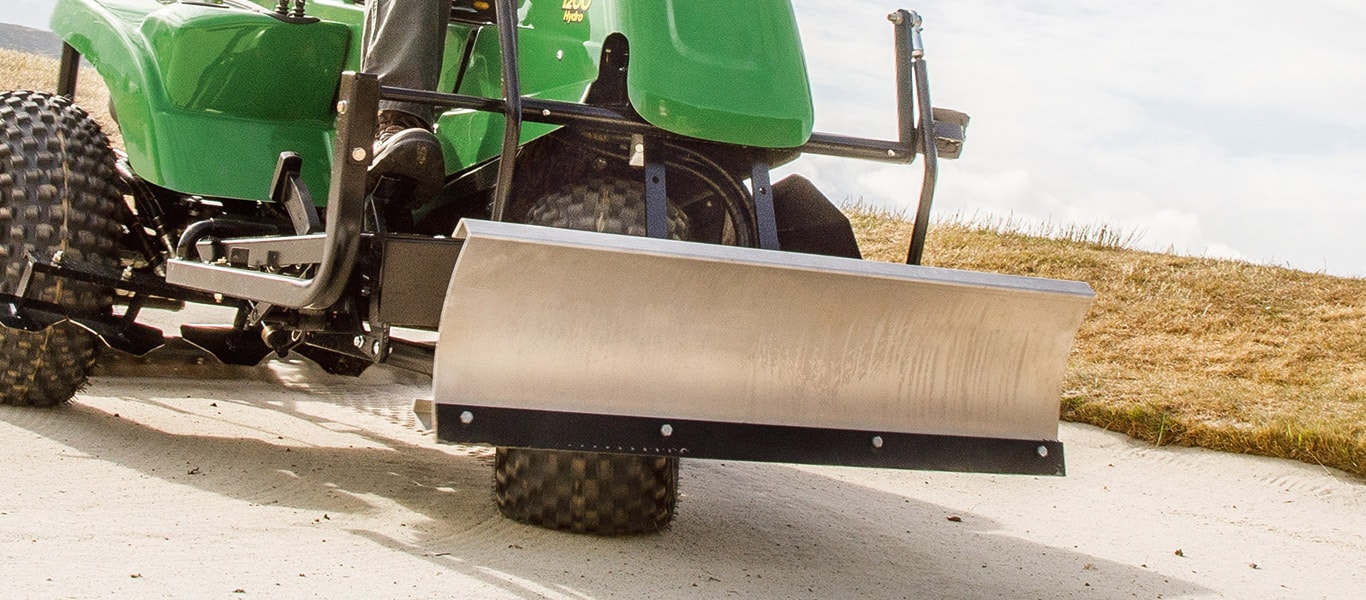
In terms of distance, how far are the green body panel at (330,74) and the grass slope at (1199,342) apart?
1753mm

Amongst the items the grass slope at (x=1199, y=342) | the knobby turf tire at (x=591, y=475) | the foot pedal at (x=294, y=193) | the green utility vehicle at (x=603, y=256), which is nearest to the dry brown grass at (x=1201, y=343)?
the grass slope at (x=1199, y=342)

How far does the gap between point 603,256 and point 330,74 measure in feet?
5.05

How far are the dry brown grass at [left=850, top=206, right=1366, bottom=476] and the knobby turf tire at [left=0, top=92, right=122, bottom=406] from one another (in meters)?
4.33

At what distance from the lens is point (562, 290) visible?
2.75 metres


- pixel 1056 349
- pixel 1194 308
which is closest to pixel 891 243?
pixel 1194 308

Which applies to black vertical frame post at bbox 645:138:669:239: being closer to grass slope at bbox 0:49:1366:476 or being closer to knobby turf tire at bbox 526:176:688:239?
knobby turf tire at bbox 526:176:688:239

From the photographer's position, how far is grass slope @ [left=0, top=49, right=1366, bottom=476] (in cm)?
647

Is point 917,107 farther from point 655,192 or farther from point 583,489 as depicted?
point 583,489

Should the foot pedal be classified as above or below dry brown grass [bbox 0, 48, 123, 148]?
above

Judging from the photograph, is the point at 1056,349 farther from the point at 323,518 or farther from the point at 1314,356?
the point at 1314,356

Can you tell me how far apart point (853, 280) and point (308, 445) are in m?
2.14

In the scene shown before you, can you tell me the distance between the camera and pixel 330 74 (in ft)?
12.9

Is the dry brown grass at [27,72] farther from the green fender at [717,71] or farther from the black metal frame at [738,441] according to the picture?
the black metal frame at [738,441]

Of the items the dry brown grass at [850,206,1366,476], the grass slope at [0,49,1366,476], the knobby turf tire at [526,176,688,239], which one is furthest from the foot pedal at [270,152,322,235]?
the dry brown grass at [850,206,1366,476]
